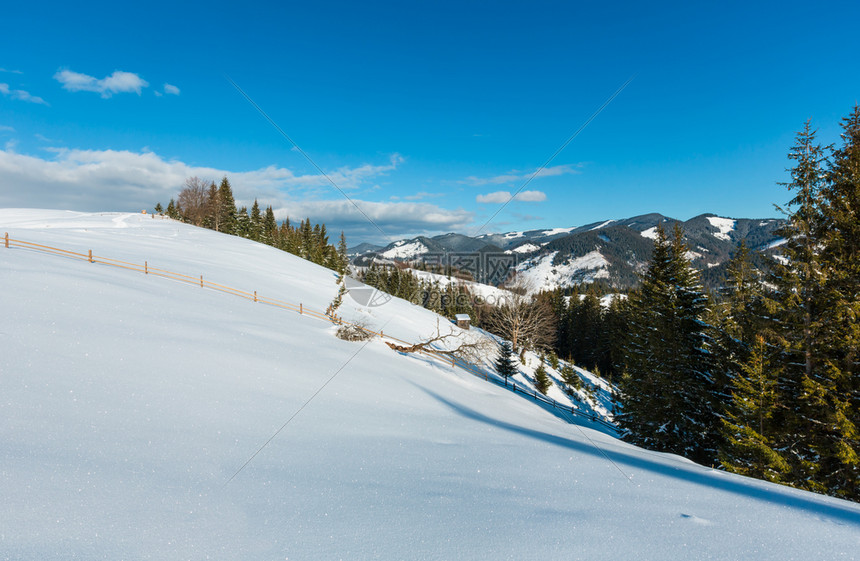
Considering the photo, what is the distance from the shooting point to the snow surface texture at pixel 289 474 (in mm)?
3428

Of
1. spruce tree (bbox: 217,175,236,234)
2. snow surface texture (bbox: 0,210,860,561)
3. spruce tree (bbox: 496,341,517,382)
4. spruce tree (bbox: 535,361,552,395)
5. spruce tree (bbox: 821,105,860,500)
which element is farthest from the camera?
spruce tree (bbox: 217,175,236,234)

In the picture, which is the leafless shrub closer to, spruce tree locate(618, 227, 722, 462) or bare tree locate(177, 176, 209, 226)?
spruce tree locate(618, 227, 722, 462)

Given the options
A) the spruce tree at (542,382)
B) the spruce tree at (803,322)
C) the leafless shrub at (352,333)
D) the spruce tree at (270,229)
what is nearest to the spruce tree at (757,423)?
the spruce tree at (803,322)

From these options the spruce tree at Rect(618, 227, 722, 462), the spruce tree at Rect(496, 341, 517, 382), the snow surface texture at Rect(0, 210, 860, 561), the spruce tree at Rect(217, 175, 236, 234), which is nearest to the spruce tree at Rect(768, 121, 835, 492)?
the spruce tree at Rect(618, 227, 722, 462)

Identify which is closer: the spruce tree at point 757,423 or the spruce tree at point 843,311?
the spruce tree at point 843,311

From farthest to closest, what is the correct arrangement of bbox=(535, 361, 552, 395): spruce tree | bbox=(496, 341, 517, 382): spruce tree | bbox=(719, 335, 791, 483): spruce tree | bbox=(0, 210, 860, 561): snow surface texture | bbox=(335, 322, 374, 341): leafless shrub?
bbox=(535, 361, 552, 395): spruce tree → bbox=(496, 341, 517, 382): spruce tree → bbox=(335, 322, 374, 341): leafless shrub → bbox=(719, 335, 791, 483): spruce tree → bbox=(0, 210, 860, 561): snow surface texture

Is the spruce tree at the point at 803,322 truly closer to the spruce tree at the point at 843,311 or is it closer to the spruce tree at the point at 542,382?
the spruce tree at the point at 843,311

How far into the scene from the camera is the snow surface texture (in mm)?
3428

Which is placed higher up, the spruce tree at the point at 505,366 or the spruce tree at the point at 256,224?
the spruce tree at the point at 256,224

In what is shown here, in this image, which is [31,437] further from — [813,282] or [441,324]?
[441,324]

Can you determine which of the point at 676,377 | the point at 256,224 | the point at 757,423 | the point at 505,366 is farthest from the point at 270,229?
the point at 757,423

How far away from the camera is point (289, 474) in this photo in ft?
16.9

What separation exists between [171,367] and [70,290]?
7796 mm

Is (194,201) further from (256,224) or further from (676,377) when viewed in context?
(676,377)
